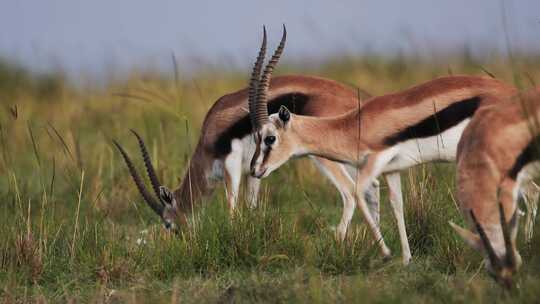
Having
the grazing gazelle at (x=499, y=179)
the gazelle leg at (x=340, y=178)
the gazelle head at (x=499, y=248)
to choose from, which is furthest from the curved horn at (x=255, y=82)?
the gazelle head at (x=499, y=248)

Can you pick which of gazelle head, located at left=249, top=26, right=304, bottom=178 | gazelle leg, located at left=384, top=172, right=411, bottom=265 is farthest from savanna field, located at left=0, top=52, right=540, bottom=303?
gazelle head, located at left=249, top=26, right=304, bottom=178

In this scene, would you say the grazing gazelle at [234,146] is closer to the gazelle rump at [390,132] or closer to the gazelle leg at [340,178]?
the gazelle leg at [340,178]

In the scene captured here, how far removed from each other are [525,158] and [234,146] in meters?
4.22

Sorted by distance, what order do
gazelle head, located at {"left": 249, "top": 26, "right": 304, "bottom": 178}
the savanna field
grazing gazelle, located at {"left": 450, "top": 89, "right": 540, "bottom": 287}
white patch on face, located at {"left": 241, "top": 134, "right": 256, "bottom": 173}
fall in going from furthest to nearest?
1. white patch on face, located at {"left": 241, "top": 134, "right": 256, "bottom": 173}
2. gazelle head, located at {"left": 249, "top": 26, "right": 304, "bottom": 178}
3. the savanna field
4. grazing gazelle, located at {"left": 450, "top": 89, "right": 540, "bottom": 287}

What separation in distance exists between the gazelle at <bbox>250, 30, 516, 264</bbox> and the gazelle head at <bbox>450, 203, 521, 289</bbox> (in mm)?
1786

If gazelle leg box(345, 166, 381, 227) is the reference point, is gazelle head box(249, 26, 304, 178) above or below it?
above

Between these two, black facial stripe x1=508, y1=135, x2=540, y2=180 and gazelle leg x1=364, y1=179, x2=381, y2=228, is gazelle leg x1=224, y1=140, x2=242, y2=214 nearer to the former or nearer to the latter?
gazelle leg x1=364, y1=179, x2=381, y2=228

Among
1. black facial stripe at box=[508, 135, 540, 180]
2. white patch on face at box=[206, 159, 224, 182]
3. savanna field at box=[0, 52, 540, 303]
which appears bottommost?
savanna field at box=[0, 52, 540, 303]

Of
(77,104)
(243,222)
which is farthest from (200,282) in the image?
→ (77,104)

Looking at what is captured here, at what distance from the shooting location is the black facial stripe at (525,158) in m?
4.88

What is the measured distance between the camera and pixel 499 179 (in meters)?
4.89

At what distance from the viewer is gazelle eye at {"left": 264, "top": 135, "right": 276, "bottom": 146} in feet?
24.4

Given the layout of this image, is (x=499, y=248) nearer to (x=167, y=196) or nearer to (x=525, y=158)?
(x=525, y=158)

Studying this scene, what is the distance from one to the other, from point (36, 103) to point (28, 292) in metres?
12.6
